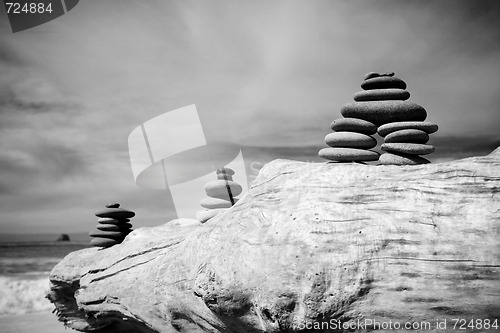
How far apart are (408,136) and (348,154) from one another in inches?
25.9

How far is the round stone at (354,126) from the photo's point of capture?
4309 millimetres

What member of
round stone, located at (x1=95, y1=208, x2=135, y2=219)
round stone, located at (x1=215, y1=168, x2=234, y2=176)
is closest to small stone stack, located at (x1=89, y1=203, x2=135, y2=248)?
round stone, located at (x1=95, y1=208, x2=135, y2=219)

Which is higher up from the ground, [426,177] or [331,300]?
[426,177]

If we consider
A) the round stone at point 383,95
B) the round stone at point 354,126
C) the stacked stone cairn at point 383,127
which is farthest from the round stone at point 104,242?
the round stone at point 383,95

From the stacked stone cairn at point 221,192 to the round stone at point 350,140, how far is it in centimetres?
317

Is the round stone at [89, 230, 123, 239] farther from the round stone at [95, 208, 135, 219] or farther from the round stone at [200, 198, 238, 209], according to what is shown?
the round stone at [200, 198, 238, 209]

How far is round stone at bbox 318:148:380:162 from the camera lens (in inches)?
165

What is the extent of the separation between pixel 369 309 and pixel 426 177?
127cm

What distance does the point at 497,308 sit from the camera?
2.67 metres

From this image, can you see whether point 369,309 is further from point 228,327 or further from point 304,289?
point 228,327

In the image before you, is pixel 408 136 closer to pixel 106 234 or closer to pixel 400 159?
pixel 400 159

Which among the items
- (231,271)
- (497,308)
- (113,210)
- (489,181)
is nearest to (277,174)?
(231,271)

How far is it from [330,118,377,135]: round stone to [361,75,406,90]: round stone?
1.66 feet

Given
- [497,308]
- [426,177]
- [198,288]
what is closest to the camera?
[497,308]
